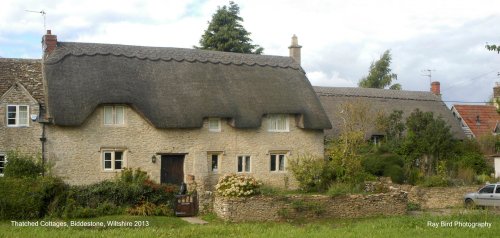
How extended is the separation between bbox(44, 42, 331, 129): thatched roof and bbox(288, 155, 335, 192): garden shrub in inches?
102

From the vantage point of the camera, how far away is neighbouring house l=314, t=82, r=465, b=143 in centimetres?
4238

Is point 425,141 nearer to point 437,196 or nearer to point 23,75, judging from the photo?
point 437,196

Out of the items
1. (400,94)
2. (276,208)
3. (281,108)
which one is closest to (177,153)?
(281,108)

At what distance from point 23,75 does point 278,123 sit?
13.0 m

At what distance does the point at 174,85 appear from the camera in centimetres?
3167

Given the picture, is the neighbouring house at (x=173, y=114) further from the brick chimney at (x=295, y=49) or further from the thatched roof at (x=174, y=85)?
the brick chimney at (x=295, y=49)

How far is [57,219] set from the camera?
74.4 feet

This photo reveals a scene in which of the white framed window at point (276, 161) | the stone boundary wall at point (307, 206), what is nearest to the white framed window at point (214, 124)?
the white framed window at point (276, 161)

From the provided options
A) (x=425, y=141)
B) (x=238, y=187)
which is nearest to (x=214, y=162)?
(x=238, y=187)

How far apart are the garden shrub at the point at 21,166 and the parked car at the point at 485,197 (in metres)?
19.7

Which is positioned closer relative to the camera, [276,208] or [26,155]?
[276,208]

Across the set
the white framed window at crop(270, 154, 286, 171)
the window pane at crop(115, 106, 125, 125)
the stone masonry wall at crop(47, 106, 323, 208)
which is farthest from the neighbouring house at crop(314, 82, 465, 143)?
the window pane at crop(115, 106, 125, 125)

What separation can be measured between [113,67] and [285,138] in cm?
963

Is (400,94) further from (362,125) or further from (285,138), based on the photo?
(285,138)
